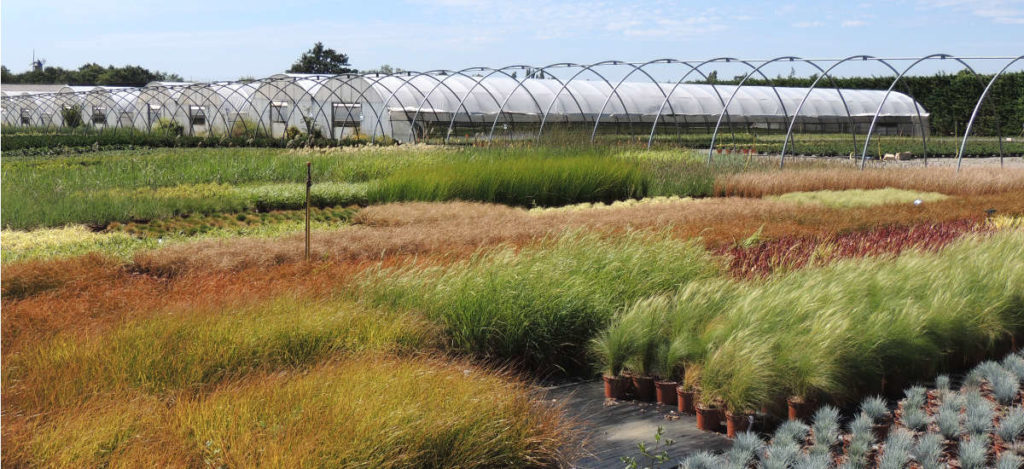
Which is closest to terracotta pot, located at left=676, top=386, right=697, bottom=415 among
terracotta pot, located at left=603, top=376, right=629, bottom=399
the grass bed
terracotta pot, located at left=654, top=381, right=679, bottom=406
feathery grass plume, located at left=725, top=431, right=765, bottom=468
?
terracotta pot, located at left=654, top=381, right=679, bottom=406

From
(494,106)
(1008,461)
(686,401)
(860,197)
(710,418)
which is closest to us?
(1008,461)

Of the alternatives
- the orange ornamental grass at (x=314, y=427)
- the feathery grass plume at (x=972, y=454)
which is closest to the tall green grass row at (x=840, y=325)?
the feathery grass plume at (x=972, y=454)

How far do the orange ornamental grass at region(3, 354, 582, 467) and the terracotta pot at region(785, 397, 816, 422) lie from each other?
4.35 ft

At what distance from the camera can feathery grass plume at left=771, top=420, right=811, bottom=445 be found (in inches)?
166

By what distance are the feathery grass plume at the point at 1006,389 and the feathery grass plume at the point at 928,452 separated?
3.63 ft

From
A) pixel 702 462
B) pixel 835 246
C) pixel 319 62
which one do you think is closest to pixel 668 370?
pixel 702 462

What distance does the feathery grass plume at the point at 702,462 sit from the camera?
152 inches

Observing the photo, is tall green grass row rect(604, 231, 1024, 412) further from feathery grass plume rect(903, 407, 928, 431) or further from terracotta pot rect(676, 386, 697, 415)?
feathery grass plume rect(903, 407, 928, 431)

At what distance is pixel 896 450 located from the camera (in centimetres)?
392

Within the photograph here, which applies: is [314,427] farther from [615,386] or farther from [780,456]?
[615,386]

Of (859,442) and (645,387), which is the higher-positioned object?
(859,442)

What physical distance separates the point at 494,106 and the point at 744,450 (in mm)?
28532

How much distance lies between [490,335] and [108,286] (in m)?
2.87

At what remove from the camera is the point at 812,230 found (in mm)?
9258
